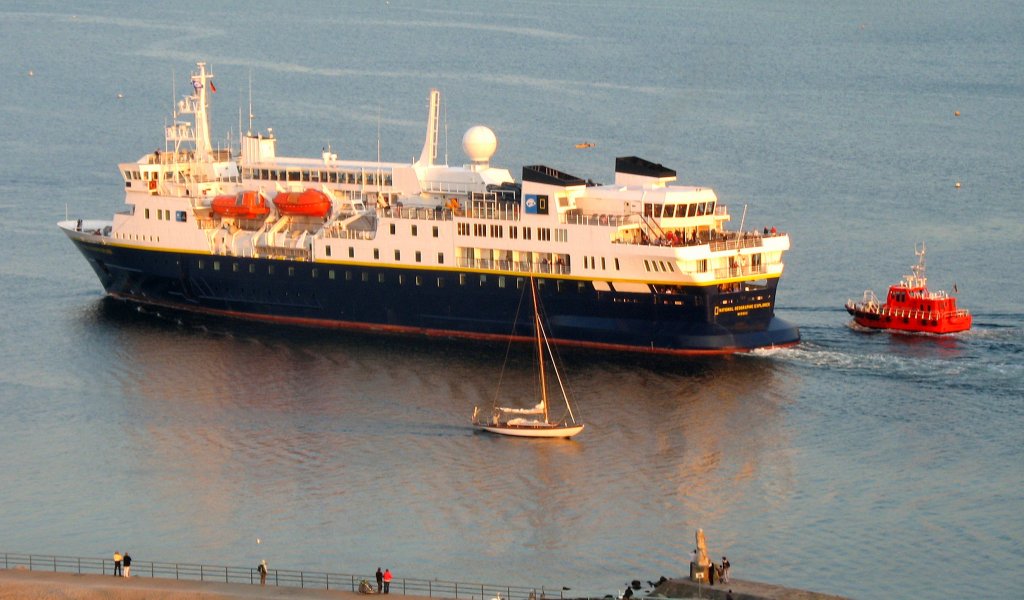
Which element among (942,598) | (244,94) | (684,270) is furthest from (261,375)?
(244,94)

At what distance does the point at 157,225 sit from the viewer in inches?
4139

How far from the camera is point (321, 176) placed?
342ft

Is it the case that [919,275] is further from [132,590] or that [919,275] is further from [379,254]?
[132,590]

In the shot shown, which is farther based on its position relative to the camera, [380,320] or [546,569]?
[380,320]

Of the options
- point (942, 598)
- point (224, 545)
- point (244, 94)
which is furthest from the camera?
point (244, 94)

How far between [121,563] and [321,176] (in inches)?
1684

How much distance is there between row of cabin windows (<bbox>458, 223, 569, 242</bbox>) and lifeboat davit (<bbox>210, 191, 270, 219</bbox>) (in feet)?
38.8

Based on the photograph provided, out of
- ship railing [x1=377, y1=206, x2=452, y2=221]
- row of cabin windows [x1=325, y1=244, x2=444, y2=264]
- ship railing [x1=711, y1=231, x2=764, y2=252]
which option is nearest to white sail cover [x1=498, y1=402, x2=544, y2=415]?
ship railing [x1=711, y1=231, x2=764, y2=252]

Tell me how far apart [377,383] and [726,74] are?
111m

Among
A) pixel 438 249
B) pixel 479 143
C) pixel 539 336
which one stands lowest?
pixel 539 336

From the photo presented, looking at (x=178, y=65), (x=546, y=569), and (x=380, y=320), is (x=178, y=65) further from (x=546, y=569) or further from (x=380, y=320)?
(x=546, y=569)

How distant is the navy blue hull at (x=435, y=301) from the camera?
93.8 meters

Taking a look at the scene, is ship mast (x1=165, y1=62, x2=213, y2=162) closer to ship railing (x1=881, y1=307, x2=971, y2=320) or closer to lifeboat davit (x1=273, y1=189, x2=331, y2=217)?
lifeboat davit (x1=273, y1=189, x2=331, y2=217)

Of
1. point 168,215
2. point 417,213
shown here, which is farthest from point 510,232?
point 168,215
